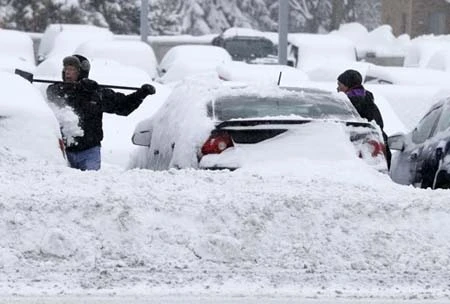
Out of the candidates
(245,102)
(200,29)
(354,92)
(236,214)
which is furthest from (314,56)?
(200,29)

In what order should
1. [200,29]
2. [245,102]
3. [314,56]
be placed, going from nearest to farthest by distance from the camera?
[245,102] < [314,56] < [200,29]

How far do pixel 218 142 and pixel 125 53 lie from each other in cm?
1533

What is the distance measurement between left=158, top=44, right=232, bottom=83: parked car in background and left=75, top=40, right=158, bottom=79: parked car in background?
32 cm

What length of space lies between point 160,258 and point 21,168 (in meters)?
1.64

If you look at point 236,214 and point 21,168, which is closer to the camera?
point 236,214

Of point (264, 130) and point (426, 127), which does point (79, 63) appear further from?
point (426, 127)

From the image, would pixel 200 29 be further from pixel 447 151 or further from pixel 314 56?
pixel 447 151

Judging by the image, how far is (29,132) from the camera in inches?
318

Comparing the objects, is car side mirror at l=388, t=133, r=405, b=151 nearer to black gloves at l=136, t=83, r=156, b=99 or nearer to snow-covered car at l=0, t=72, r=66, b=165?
black gloves at l=136, t=83, r=156, b=99

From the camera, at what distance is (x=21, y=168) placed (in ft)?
25.1

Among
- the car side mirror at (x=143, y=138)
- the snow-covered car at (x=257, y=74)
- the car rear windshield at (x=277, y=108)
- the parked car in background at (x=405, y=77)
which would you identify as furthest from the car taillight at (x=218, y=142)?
the parked car in background at (x=405, y=77)

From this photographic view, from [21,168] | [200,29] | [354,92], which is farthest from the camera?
[200,29]

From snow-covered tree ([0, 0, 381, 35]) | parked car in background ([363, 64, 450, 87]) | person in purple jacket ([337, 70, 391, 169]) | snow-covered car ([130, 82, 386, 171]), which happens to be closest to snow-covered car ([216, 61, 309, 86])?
parked car in background ([363, 64, 450, 87])

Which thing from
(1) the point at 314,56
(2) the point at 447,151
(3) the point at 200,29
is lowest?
(3) the point at 200,29
